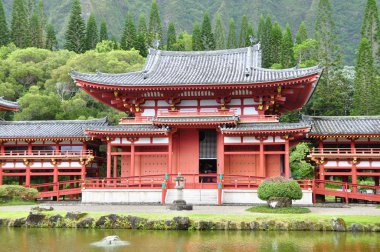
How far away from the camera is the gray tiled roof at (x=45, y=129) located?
35219 millimetres

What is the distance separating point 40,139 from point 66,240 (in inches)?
761

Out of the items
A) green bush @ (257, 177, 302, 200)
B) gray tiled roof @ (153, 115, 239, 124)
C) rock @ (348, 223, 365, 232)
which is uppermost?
gray tiled roof @ (153, 115, 239, 124)

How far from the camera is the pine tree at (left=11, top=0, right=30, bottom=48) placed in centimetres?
8606

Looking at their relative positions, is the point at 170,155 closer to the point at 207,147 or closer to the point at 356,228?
the point at 207,147

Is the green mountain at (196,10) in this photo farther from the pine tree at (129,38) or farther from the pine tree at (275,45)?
the pine tree at (129,38)

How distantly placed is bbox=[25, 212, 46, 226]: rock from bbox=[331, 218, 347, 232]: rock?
12.6 meters

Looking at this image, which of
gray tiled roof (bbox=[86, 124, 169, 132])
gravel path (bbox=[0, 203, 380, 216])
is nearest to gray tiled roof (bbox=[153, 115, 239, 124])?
gray tiled roof (bbox=[86, 124, 169, 132])

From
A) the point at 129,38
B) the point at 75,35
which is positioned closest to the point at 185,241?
the point at 129,38

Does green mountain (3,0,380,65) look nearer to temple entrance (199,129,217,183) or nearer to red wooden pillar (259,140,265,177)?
temple entrance (199,129,217,183)

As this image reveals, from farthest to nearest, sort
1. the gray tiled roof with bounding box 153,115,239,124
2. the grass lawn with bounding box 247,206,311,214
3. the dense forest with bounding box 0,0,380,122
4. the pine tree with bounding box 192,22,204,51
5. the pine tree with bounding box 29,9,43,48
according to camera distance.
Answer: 1. the pine tree with bounding box 192,22,204,51
2. the pine tree with bounding box 29,9,43,48
3. the dense forest with bounding box 0,0,380,122
4. the gray tiled roof with bounding box 153,115,239,124
5. the grass lawn with bounding box 247,206,311,214

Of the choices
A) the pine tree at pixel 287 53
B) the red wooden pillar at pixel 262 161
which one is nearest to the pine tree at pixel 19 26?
the pine tree at pixel 287 53

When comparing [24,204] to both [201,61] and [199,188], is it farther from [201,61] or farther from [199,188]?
[201,61]

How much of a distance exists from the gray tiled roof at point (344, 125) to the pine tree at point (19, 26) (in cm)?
6566

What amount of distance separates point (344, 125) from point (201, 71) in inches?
423
